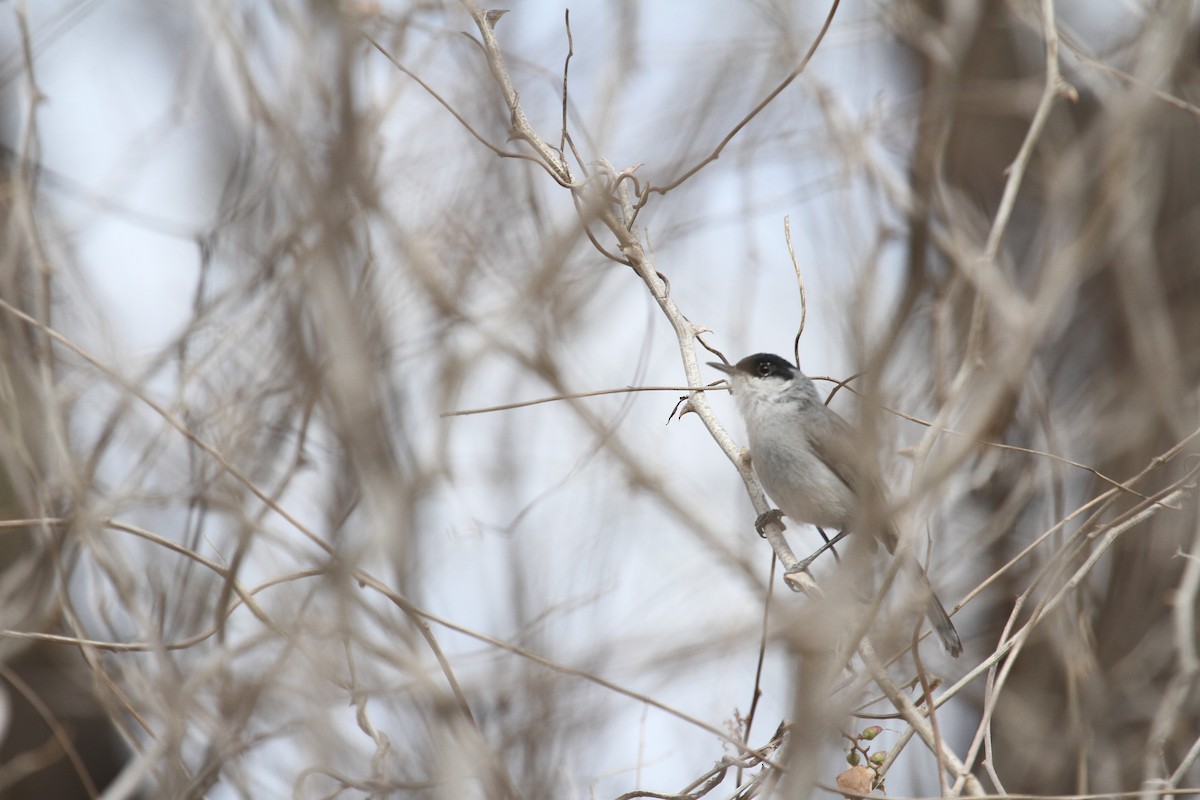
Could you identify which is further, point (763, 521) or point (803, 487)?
point (803, 487)

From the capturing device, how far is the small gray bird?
14.3ft

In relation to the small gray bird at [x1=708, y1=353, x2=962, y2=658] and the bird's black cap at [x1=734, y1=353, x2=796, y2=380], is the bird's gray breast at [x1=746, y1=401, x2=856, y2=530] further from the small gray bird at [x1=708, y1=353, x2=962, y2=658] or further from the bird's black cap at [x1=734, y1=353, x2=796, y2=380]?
the bird's black cap at [x1=734, y1=353, x2=796, y2=380]

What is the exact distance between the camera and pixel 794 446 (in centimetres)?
443

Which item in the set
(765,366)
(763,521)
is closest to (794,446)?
(765,366)

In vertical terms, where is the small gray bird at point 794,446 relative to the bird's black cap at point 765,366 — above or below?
below

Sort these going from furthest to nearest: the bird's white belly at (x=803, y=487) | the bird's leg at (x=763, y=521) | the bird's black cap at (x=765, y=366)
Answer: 1. the bird's black cap at (x=765, y=366)
2. the bird's white belly at (x=803, y=487)
3. the bird's leg at (x=763, y=521)

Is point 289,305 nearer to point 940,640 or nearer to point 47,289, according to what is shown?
point 47,289

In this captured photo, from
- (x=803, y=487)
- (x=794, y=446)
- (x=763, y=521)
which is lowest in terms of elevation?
(x=763, y=521)

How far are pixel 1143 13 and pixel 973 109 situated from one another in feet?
4.61

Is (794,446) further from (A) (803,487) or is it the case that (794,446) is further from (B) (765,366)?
(B) (765,366)

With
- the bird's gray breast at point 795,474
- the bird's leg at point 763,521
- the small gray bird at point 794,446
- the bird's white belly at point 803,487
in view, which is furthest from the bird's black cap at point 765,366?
the bird's leg at point 763,521

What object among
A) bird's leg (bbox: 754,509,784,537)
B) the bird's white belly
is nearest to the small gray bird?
the bird's white belly

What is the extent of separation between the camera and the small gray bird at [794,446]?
4348mm

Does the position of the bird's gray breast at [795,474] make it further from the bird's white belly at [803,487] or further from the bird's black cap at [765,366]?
the bird's black cap at [765,366]
